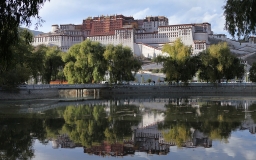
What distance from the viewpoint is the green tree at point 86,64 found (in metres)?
46.8

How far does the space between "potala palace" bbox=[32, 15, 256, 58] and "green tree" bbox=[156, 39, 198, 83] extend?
40.9 m

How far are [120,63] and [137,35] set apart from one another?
178 feet

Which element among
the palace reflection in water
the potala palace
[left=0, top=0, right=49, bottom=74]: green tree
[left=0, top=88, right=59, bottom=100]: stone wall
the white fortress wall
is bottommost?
the palace reflection in water

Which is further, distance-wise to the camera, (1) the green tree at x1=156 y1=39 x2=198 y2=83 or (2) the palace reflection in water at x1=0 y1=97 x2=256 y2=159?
(1) the green tree at x1=156 y1=39 x2=198 y2=83

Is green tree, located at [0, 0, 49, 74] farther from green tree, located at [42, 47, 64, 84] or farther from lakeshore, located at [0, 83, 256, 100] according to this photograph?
green tree, located at [42, 47, 64, 84]

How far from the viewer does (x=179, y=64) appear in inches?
1802

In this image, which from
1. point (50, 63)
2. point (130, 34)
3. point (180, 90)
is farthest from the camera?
point (130, 34)

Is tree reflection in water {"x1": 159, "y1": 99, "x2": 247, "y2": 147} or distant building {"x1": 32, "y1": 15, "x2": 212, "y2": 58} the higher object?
distant building {"x1": 32, "y1": 15, "x2": 212, "y2": 58}

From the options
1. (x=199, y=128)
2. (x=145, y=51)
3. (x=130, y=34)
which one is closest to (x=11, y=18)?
(x=199, y=128)

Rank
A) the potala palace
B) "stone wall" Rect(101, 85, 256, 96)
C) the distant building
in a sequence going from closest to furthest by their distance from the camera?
1. "stone wall" Rect(101, 85, 256, 96)
2. the distant building
3. the potala palace

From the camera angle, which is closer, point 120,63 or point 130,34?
point 120,63

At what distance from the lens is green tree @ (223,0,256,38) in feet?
30.3

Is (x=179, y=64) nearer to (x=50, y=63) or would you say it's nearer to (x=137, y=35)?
(x=50, y=63)

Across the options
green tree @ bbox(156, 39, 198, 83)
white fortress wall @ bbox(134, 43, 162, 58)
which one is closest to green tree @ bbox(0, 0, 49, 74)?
green tree @ bbox(156, 39, 198, 83)
